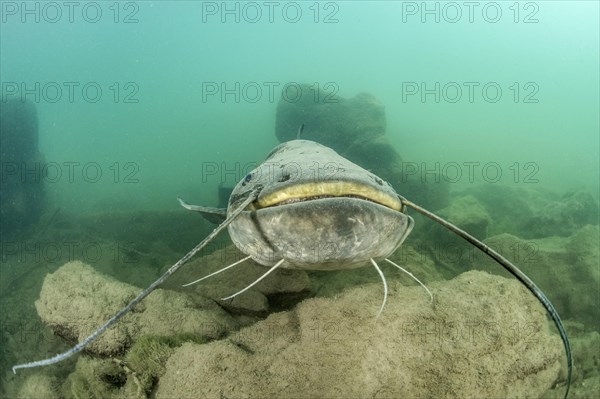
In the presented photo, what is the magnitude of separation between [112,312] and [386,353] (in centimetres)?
224

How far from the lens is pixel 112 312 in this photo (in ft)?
8.95

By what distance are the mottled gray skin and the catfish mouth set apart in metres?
0.02

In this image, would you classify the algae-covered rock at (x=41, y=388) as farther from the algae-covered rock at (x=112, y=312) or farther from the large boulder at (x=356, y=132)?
the large boulder at (x=356, y=132)

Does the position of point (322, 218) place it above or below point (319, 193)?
below

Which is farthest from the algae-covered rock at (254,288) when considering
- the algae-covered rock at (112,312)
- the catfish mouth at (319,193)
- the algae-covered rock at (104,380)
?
the catfish mouth at (319,193)

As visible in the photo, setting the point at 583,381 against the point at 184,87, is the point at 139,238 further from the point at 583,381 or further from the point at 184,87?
the point at 184,87

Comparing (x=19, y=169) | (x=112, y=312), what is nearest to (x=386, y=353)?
(x=112, y=312)

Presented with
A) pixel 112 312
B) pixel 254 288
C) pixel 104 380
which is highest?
pixel 112 312

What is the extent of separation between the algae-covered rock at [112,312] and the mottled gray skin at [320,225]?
3.45 feet

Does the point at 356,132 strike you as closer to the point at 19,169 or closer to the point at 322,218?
the point at 322,218

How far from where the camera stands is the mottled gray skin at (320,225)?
169cm

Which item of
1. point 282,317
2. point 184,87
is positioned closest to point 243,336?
point 282,317

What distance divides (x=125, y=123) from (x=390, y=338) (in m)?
107

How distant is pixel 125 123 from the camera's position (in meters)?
93.1
